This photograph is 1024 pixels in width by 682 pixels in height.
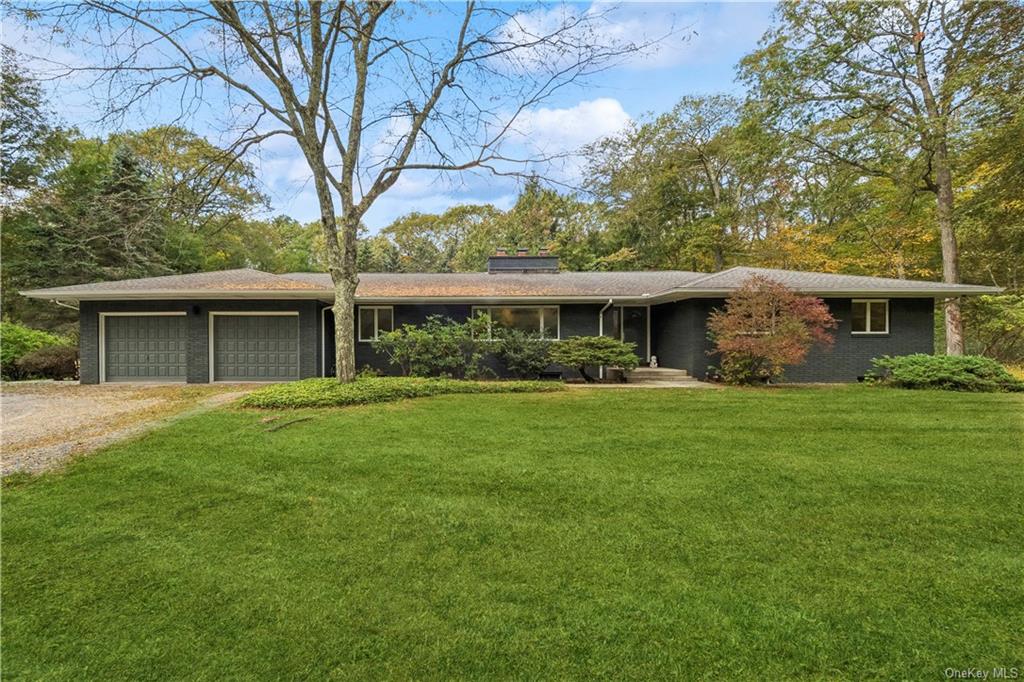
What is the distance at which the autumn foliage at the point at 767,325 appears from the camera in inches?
389

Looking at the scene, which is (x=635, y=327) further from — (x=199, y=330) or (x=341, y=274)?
(x=199, y=330)

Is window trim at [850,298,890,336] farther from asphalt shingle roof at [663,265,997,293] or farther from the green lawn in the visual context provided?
the green lawn

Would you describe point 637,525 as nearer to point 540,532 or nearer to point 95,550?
point 540,532

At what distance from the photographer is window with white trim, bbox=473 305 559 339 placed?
13.2 meters

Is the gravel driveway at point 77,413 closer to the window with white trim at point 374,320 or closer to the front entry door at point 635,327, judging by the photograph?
the window with white trim at point 374,320

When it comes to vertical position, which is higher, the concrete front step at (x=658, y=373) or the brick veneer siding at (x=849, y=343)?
the brick veneer siding at (x=849, y=343)

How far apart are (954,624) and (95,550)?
5211 mm

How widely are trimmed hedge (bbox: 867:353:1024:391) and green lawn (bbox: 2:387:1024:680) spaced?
19.3 ft

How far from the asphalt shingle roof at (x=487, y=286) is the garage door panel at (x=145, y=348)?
0.94 metres

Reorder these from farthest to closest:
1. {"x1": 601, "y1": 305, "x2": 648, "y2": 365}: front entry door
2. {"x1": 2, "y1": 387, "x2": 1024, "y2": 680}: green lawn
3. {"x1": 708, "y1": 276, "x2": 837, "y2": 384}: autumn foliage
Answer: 1. {"x1": 601, "y1": 305, "x2": 648, "y2": 365}: front entry door
2. {"x1": 708, "y1": 276, "x2": 837, "y2": 384}: autumn foliage
3. {"x1": 2, "y1": 387, "x2": 1024, "y2": 680}: green lawn

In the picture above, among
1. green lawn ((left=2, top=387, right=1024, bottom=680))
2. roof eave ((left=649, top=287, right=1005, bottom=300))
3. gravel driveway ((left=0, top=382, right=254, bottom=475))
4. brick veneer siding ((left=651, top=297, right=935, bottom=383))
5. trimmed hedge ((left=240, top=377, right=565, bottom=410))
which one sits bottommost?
green lawn ((left=2, top=387, right=1024, bottom=680))

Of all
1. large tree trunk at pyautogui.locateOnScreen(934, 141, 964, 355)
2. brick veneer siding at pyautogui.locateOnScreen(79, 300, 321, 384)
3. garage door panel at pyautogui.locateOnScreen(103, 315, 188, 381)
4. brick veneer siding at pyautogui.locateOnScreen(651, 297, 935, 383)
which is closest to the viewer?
brick veneer siding at pyautogui.locateOnScreen(651, 297, 935, 383)

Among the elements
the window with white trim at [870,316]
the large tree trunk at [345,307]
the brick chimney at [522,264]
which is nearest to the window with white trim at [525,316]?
the brick chimney at [522,264]

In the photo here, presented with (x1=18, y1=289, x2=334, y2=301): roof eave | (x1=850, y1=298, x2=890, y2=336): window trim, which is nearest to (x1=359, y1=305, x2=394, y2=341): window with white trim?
(x1=18, y1=289, x2=334, y2=301): roof eave
